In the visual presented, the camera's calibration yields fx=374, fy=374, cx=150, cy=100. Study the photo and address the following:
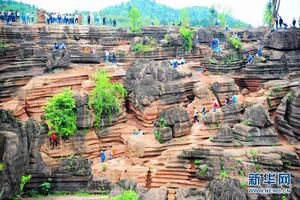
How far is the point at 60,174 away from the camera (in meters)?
17.3

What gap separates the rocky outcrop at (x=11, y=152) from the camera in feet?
41.8

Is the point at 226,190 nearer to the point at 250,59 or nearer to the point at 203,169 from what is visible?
the point at 203,169

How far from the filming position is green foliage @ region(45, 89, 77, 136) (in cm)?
2361

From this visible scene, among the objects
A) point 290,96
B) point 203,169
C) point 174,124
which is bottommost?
point 203,169

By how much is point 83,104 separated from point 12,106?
4661mm

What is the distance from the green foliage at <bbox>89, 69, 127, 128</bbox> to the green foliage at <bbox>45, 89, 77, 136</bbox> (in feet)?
5.24

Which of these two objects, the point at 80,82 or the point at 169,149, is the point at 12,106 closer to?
the point at 80,82

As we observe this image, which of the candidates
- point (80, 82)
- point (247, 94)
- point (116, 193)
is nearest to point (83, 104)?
point (80, 82)

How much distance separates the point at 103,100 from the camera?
25500 millimetres

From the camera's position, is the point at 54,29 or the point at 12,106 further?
the point at 54,29

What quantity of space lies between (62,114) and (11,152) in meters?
10.9

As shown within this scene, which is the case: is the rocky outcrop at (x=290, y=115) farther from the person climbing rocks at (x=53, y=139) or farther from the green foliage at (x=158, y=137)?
the person climbing rocks at (x=53, y=139)

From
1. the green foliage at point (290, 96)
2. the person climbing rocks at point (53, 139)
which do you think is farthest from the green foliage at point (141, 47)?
the green foliage at point (290, 96)

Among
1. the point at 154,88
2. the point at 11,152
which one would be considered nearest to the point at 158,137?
the point at 154,88
